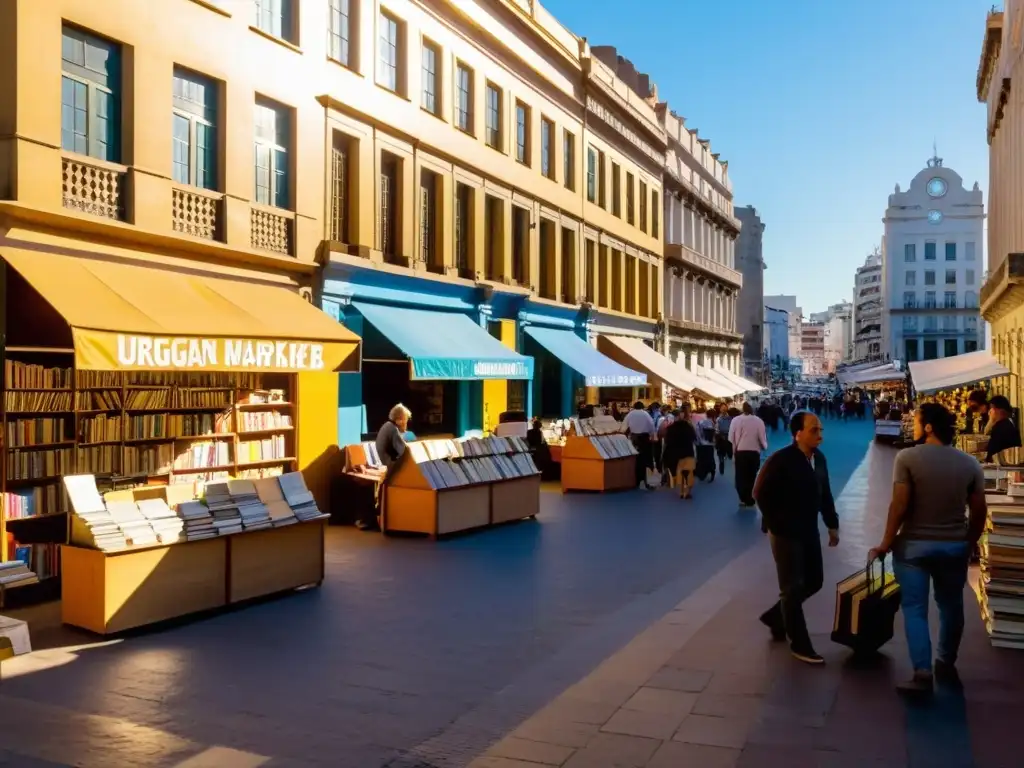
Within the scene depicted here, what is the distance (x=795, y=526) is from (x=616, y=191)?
89.6 feet

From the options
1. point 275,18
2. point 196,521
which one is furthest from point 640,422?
point 196,521

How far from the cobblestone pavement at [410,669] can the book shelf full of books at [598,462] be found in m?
7.19

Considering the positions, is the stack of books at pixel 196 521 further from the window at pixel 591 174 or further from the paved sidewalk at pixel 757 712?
the window at pixel 591 174

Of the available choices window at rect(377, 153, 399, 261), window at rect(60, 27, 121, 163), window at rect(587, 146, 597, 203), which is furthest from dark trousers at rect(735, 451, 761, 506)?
window at rect(587, 146, 597, 203)

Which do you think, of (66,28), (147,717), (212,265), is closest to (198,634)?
(147,717)

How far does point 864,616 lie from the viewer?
24.0ft

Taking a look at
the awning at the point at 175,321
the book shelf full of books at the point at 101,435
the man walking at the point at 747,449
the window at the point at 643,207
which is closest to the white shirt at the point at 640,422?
the man walking at the point at 747,449

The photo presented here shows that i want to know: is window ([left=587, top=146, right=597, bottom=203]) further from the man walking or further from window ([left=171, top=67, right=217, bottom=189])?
window ([left=171, top=67, right=217, bottom=189])

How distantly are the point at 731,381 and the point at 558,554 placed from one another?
30995 mm

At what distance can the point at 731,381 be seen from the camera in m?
42.1

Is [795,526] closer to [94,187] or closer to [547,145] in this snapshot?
[94,187]

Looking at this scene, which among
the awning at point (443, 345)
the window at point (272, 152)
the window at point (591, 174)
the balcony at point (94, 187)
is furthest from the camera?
the window at point (591, 174)

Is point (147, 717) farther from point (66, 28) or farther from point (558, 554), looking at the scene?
point (66, 28)

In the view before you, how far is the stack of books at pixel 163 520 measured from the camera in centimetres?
885
